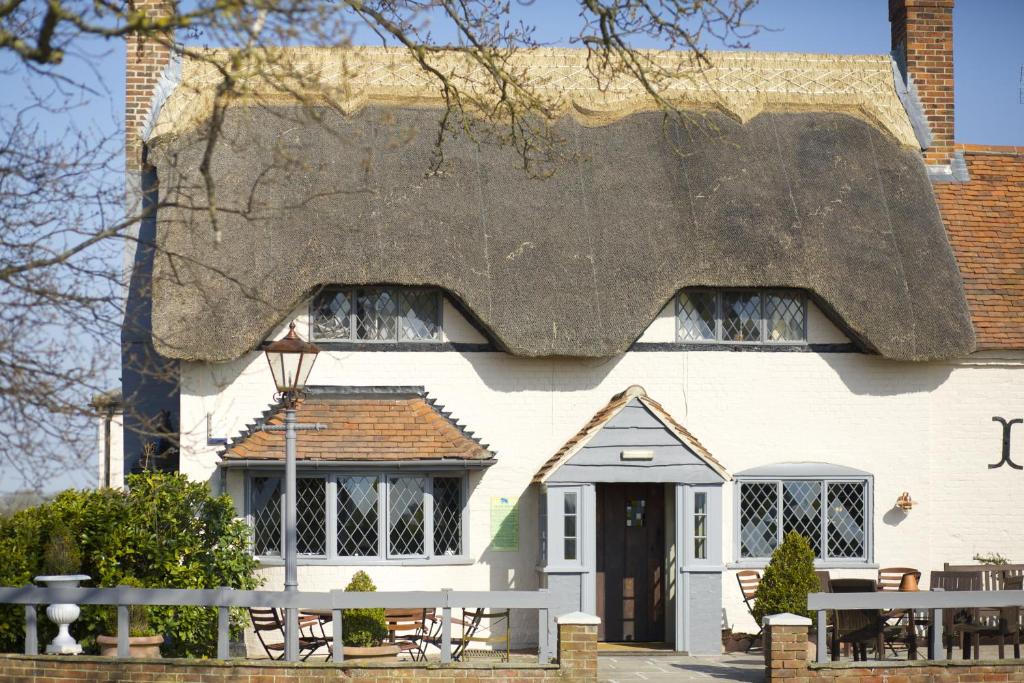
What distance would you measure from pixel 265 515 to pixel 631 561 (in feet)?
16.3

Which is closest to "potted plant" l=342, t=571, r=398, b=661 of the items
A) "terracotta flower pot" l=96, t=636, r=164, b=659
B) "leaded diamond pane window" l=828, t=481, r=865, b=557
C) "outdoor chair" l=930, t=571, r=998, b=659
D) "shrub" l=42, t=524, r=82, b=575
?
"terracotta flower pot" l=96, t=636, r=164, b=659

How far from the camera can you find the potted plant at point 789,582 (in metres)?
16.8

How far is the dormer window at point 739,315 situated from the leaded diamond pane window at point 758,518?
6.62 feet

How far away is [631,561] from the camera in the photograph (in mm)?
19062

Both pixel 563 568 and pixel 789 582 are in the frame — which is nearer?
pixel 789 582

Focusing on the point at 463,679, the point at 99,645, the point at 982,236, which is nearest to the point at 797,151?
the point at 982,236

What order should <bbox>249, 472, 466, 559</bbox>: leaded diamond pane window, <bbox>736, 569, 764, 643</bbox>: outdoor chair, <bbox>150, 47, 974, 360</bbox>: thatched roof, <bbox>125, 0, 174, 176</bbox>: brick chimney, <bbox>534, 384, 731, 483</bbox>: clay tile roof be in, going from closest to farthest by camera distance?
<bbox>534, 384, 731, 483</bbox>: clay tile roof
<bbox>249, 472, 466, 559</bbox>: leaded diamond pane window
<bbox>150, 47, 974, 360</bbox>: thatched roof
<bbox>736, 569, 764, 643</bbox>: outdoor chair
<bbox>125, 0, 174, 176</bbox>: brick chimney

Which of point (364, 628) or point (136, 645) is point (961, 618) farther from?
point (136, 645)

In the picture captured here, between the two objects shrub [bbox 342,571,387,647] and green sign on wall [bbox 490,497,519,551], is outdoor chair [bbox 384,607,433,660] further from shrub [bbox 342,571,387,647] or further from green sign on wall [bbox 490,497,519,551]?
green sign on wall [bbox 490,497,519,551]

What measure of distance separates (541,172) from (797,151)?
4137 mm

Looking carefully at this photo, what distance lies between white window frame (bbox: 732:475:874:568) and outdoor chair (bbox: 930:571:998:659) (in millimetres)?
1706

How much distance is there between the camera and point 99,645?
14.9 meters

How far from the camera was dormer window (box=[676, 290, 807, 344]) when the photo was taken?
19.1m

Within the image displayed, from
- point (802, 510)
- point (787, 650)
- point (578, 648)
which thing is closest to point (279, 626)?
point (578, 648)
